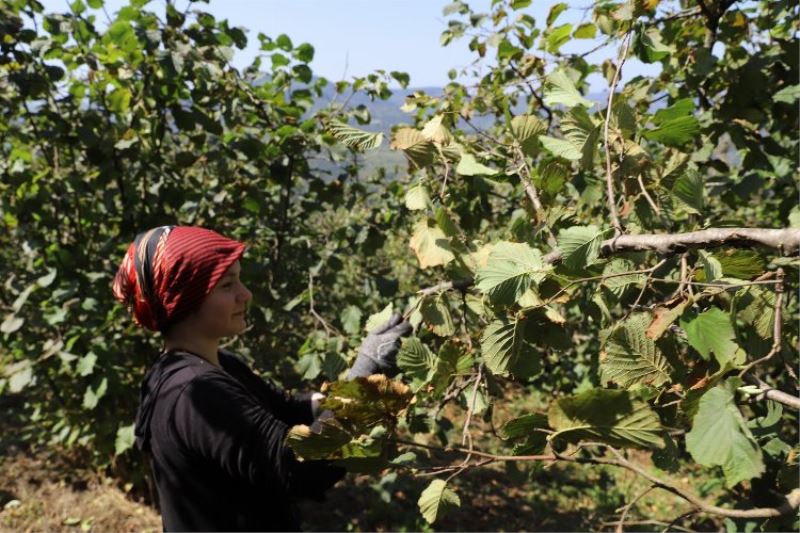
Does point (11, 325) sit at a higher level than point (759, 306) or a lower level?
lower

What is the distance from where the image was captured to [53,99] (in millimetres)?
2576

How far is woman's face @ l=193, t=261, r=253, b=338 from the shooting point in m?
1.57

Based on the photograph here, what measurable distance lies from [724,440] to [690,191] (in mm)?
523

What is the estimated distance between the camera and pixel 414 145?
1254mm

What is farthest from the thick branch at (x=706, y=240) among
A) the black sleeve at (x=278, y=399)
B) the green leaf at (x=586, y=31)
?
the black sleeve at (x=278, y=399)

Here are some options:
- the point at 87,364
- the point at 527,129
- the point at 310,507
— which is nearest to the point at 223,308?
the point at 527,129

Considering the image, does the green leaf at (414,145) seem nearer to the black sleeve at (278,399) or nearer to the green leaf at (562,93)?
the green leaf at (562,93)

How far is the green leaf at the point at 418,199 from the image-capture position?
4.01 ft

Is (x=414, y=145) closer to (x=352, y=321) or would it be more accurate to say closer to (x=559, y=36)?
(x=559, y=36)

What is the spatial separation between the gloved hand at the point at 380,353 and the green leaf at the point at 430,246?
11.4 inches

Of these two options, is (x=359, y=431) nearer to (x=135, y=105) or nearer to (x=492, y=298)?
(x=492, y=298)

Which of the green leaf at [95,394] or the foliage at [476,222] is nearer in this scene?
the foliage at [476,222]

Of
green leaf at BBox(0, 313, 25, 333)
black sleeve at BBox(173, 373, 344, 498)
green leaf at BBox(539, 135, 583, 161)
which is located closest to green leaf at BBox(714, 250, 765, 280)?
green leaf at BBox(539, 135, 583, 161)

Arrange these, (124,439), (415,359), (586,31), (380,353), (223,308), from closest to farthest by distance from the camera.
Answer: (415,359) < (380,353) < (223,308) < (586,31) < (124,439)
